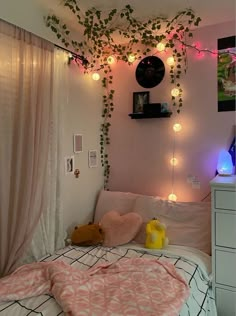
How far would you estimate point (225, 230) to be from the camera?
74.9 inches

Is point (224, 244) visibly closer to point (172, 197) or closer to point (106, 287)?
point (172, 197)

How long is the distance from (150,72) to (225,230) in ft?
5.35

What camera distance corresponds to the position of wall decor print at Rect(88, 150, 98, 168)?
272 cm

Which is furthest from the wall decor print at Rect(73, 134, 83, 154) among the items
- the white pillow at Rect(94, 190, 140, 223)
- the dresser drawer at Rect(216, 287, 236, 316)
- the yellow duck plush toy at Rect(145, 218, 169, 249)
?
the dresser drawer at Rect(216, 287, 236, 316)

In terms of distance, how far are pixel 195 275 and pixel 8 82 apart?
183 centimetres

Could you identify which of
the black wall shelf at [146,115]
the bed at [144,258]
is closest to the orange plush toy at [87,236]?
the bed at [144,258]

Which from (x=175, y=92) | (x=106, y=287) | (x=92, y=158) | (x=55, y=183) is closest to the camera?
(x=106, y=287)

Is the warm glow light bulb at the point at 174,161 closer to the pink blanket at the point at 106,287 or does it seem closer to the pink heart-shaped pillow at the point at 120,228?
the pink heart-shaped pillow at the point at 120,228

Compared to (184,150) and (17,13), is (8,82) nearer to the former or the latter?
(17,13)

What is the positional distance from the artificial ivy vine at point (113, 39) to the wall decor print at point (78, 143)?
1.19 ft

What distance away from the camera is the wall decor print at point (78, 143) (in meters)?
2.49

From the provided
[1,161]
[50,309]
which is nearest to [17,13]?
[1,161]

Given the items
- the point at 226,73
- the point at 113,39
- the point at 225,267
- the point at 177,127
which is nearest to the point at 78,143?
the point at 177,127

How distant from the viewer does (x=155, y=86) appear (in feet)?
8.71
